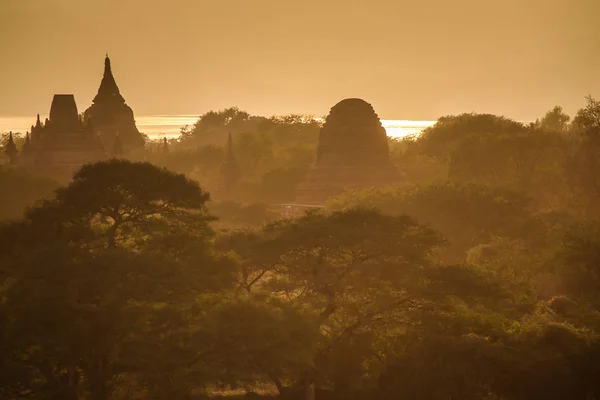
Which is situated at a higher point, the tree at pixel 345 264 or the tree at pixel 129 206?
the tree at pixel 129 206

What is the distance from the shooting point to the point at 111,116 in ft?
309

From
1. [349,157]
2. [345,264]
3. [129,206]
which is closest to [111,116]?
[349,157]

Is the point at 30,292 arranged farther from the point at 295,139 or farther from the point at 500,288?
the point at 295,139

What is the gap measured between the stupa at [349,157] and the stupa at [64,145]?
13991 millimetres

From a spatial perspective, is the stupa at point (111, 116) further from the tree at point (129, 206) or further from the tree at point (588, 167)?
the tree at point (129, 206)

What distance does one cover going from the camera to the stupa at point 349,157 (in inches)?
2598

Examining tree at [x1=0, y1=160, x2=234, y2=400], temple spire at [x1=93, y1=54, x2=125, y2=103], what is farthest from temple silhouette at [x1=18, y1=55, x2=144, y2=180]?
tree at [x1=0, y1=160, x2=234, y2=400]

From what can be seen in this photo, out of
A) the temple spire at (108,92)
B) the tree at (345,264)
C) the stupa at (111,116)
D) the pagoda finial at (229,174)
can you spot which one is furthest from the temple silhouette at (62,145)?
the tree at (345,264)

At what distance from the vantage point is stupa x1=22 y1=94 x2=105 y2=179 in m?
69.7

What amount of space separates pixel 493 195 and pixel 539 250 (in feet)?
25.0

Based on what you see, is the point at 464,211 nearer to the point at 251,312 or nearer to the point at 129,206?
the point at 129,206

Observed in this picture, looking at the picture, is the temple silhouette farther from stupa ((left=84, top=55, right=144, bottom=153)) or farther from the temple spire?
the temple spire

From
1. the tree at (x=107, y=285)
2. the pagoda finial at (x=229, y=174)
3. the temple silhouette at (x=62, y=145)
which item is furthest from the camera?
the pagoda finial at (x=229, y=174)

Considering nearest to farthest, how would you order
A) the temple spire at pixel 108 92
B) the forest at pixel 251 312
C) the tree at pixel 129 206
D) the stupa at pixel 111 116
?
the forest at pixel 251 312 → the tree at pixel 129 206 → the stupa at pixel 111 116 → the temple spire at pixel 108 92
